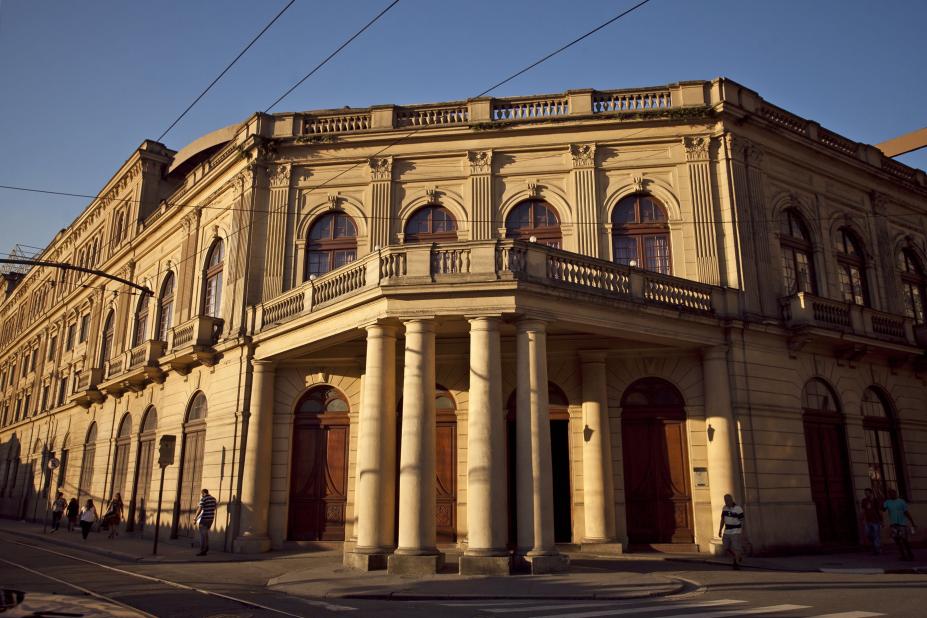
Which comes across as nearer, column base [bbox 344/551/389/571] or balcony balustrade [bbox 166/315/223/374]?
column base [bbox 344/551/389/571]

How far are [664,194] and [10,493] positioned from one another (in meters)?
45.0

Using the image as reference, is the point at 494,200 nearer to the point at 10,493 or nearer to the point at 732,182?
the point at 732,182

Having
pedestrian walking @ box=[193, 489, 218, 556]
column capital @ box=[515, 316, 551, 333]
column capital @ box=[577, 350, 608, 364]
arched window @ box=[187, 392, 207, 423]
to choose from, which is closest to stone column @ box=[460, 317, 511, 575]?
column capital @ box=[515, 316, 551, 333]

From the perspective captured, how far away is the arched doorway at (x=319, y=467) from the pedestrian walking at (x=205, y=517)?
7.23 ft

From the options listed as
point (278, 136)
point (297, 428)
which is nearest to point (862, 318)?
point (297, 428)

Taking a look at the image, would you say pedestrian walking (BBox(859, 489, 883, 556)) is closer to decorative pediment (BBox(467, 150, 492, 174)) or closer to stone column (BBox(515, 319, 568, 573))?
stone column (BBox(515, 319, 568, 573))

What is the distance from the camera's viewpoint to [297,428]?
68.1 ft

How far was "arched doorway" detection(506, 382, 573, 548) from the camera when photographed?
1916 cm

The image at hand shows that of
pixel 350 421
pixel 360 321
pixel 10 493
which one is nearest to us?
pixel 360 321

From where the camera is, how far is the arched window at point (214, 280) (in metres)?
24.3

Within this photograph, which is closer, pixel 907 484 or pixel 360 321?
pixel 360 321

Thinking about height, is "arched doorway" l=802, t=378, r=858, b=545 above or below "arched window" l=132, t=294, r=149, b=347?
below

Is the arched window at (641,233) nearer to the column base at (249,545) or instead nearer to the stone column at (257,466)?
the stone column at (257,466)

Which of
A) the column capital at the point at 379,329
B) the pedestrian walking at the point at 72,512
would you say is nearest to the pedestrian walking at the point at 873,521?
the column capital at the point at 379,329
